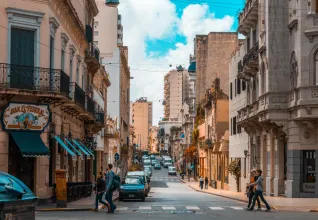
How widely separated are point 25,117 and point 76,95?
23.1 ft

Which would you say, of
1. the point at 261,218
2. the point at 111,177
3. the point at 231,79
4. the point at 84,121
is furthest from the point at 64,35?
the point at 231,79

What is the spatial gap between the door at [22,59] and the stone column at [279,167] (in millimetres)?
18588

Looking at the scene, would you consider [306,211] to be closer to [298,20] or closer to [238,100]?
[298,20]

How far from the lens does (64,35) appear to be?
103 feet

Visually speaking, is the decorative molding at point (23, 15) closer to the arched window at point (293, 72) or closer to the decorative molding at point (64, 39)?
the decorative molding at point (64, 39)

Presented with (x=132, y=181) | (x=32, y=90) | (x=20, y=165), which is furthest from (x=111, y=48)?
(x=32, y=90)

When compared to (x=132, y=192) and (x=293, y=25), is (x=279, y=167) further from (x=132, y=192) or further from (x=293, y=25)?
(x=132, y=192)

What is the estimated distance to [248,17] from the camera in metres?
46.5

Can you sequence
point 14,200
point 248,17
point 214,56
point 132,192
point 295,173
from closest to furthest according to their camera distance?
1. point 14,200
2. point 295,173
3. point 132,192
4. point 248,17
5. point 214,56

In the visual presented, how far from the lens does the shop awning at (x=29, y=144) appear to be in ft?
83.7

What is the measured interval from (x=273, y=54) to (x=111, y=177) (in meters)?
17.1

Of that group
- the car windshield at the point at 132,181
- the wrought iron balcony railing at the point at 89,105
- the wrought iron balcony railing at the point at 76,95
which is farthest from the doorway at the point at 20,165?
the car windshield at the point at 132,181

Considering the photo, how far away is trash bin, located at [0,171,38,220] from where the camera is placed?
10.7 meters

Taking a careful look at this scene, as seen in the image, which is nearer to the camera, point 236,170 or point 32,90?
point 32,90
